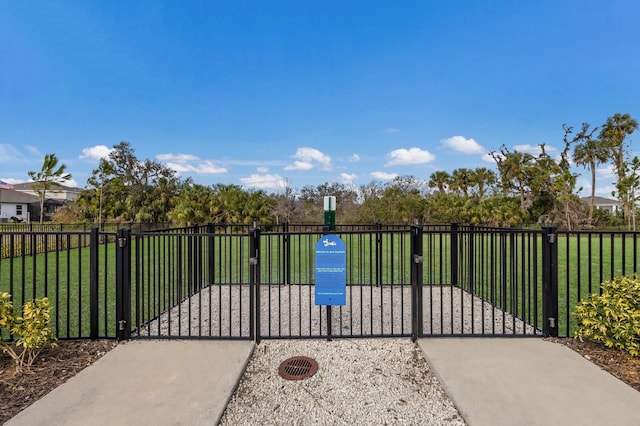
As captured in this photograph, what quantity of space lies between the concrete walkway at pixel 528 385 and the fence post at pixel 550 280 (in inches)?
8.4

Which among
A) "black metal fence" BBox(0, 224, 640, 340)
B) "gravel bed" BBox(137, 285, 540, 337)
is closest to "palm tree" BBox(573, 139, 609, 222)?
"black metal fence" BBox(0, 224, 640, 340)

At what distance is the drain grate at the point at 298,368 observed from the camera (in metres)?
2.59

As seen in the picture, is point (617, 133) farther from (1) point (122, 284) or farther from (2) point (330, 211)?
(1) point (122, 284)

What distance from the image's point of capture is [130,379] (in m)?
2.43

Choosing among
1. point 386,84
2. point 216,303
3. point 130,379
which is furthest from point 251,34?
point 130,379

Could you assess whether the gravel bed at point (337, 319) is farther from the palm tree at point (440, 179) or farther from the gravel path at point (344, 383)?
the palm tree at point (440, 179)

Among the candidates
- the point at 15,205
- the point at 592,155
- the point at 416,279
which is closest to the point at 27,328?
the point at 416,279

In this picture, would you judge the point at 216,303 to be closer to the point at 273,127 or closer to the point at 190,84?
the point at 190,84

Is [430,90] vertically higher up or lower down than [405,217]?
higher up

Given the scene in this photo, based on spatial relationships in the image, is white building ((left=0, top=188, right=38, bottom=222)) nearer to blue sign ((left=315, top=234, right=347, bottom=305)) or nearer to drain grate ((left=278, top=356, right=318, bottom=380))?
blue sign ((left=315, top=234, right=347, bottom=305))

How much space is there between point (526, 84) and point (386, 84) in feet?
16.6

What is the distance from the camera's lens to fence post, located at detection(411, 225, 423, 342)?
318cm

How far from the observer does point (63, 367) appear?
263cm

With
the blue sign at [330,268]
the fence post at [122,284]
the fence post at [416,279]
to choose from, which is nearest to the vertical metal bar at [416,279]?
the fence post at [416,279]
